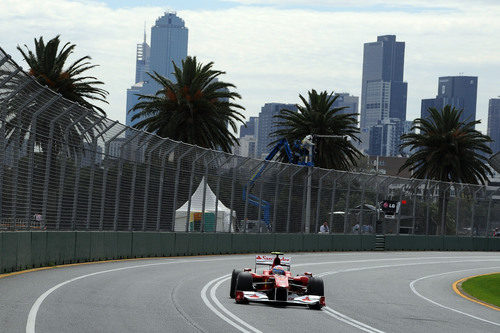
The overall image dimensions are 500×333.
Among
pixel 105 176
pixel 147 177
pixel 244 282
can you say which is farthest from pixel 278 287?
pixel 147 177

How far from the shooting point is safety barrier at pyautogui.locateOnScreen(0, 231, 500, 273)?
2203cm

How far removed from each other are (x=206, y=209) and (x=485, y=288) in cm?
1277

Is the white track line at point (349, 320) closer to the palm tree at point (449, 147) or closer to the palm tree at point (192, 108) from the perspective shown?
the palm tree at point (192, 108)

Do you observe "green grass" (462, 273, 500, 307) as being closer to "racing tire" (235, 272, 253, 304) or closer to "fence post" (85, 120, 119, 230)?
"racing tire" (235, 272, 253, 304)

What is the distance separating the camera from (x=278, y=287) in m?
16.6

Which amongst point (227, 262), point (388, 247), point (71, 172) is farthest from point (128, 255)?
point (388, 247)

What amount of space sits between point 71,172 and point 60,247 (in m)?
1.90

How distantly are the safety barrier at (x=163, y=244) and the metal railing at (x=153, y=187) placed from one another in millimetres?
341

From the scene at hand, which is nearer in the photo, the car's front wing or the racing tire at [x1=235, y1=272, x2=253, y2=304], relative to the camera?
the car's front wing

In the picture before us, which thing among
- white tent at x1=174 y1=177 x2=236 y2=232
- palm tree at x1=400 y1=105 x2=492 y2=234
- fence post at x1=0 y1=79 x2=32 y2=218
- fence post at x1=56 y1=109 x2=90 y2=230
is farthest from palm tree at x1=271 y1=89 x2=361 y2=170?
fence post at x1=0 y1=79 x2=32 y2=218

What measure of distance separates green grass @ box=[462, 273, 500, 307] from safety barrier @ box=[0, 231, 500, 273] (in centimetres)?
970

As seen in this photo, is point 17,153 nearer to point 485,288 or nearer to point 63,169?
point 63,169

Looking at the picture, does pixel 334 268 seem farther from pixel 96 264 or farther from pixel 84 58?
pixel 84 58

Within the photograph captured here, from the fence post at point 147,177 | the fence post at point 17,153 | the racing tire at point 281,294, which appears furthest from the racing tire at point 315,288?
the fence post at point 147,177
